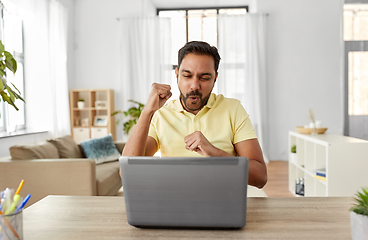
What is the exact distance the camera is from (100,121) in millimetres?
6262

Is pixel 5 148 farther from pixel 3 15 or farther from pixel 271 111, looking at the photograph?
pixel 271 111

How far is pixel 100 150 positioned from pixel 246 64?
11.2 ft

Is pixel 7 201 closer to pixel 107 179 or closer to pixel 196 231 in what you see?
pixel 196 231

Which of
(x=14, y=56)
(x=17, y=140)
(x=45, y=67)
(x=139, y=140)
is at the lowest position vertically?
(x=17, y=140)

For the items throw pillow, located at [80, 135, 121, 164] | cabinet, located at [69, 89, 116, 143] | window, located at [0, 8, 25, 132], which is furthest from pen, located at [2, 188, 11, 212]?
cabinet, located at [69, 89, 116, 143]

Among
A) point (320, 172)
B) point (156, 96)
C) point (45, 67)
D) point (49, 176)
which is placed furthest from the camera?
point (45, 67)

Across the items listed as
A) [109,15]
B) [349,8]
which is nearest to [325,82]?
[349,8]

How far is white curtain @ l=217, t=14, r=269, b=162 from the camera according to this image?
6129 millimetres

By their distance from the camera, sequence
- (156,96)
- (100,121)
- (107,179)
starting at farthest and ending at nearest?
(100,121)
(107,179)
(156,96)

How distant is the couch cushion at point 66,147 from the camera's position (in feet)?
11.5

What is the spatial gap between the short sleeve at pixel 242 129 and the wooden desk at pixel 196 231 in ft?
1.45

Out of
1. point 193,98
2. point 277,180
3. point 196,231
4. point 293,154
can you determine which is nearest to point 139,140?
point 193,98

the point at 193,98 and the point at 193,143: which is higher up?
the point at 193,98

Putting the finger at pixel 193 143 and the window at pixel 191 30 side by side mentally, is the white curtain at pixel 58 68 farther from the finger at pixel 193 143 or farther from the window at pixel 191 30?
the finger at pixel 193 143
